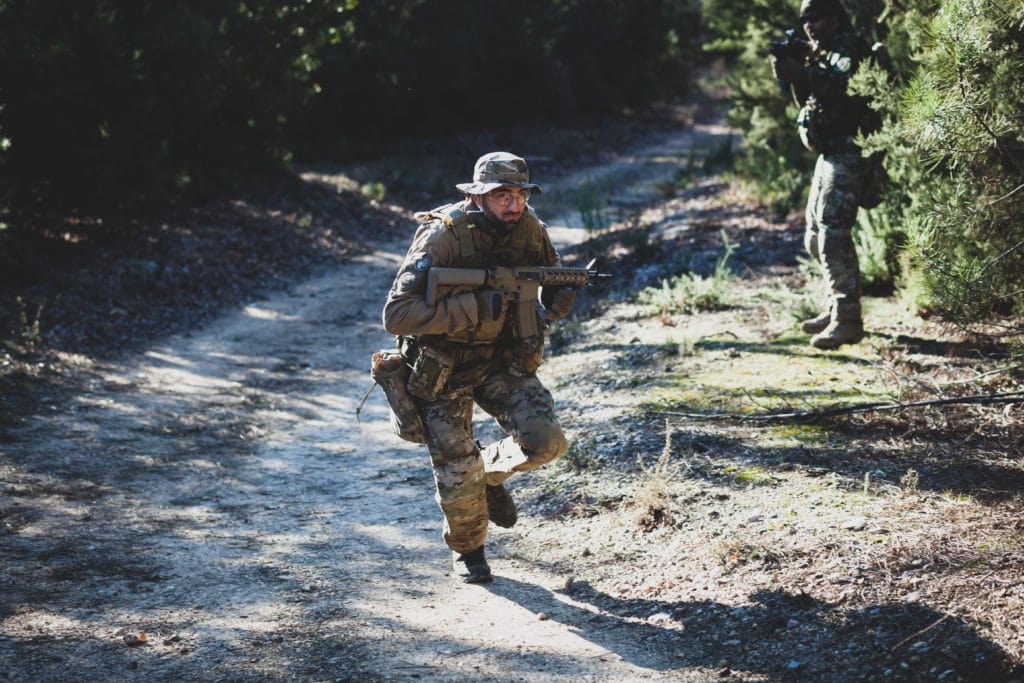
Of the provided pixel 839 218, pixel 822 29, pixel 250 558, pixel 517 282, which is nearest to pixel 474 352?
pixel 517 282

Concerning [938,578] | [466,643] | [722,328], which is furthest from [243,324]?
[938,578]

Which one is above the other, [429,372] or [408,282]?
[408,282]

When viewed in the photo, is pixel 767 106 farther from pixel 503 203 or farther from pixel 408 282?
pixel 408 282

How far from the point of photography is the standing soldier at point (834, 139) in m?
6.92

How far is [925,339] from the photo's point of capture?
7.04 metres

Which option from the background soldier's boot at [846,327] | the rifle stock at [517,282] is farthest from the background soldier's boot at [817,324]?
the rifle stock at [517,282]

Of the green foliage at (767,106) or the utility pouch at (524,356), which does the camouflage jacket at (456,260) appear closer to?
the utility pouch at (524,356)

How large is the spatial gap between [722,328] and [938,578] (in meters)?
4.76

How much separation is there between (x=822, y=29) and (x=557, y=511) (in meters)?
4.57

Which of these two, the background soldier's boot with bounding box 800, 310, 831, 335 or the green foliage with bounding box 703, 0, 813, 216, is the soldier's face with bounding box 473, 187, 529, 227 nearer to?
the background soldier's boot with bounding box 800, 310, 831, 335

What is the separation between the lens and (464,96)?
25266 mm

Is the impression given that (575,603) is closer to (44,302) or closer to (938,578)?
(938,578)

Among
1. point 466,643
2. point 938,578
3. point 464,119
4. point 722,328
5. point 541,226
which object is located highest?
point 464,119

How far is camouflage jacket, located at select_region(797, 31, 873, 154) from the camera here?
6.91 metres
